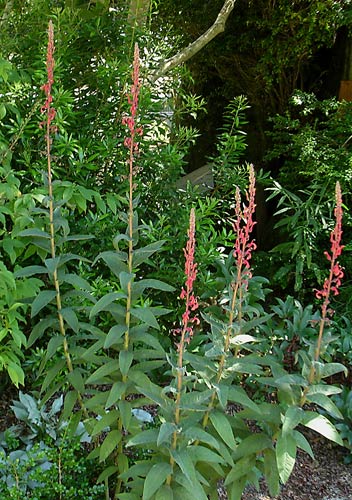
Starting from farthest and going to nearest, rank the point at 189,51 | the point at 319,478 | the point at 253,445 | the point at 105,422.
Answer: the point at 189,51 < the point at 319,478 < the point at 105,422 < the point at 253,445

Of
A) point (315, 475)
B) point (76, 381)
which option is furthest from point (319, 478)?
point (76, 381)

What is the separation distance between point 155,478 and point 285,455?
393 millimetres

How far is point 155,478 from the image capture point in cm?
174

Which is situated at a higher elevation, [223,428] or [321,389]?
[321,389]

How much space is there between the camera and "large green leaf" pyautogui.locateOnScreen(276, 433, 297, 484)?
1738mm

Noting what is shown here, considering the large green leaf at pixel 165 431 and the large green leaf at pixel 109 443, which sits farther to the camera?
the large green leaf at pixel 109 443

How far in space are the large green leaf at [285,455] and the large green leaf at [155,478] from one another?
331mm

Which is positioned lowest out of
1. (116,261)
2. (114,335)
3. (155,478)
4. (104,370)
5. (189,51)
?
(155,478)

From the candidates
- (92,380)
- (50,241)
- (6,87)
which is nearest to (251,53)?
(6,87)

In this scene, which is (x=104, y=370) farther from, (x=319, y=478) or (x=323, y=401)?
(x=319, y=478)

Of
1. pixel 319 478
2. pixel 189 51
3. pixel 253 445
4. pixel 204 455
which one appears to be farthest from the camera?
pixel 189 51

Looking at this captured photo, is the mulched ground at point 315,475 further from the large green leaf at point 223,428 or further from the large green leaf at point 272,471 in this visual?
the large green leaf at point 223,428

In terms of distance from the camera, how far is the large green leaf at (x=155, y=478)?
1.71 meters

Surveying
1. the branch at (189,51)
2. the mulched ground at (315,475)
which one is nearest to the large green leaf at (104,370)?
the mulched ground at (315,475)
